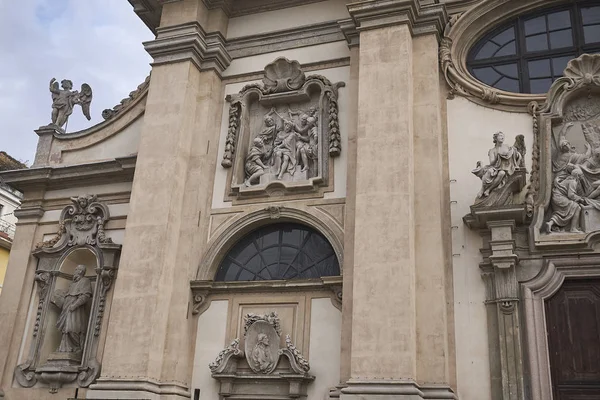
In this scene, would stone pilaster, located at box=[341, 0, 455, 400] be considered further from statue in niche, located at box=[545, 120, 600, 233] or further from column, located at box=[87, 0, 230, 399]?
column, located at box=[87, 0, 230, 399]

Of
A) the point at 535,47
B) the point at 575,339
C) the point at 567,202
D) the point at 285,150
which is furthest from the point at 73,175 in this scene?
the point at 575,339

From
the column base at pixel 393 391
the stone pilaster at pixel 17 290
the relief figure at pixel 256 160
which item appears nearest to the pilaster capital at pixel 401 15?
the relief figure at pixel 256 160

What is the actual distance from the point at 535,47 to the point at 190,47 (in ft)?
20.4

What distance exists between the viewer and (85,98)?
1532cm

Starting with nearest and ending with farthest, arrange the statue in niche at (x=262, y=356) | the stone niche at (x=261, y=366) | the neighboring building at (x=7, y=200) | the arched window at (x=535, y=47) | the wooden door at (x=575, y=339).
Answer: the wooden door at (x=575, y=339) → the stone niche at (x=261, y=366) → the statue in niche at (x=262, y=356) → the arched window at (x=535, y=47) → the neighboring building at (x=7, y=200)

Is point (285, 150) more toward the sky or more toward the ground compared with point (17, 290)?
more toward the sky

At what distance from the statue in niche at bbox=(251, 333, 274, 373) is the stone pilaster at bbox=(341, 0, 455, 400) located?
1.68 m

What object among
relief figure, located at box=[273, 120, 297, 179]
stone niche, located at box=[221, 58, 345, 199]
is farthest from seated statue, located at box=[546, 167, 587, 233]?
relief figure, located at box=[273, 120, 297, 179]

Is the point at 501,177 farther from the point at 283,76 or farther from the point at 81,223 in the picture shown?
the point at 81,223

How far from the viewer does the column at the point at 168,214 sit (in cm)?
1083

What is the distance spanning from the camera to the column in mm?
10828

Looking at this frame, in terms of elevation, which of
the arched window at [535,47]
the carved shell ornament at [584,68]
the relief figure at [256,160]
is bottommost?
the relief figure at [256,160]

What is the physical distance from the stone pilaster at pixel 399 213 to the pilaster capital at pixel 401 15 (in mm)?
17

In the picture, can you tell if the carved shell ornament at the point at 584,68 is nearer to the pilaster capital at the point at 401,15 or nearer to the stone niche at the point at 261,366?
the pilaster capital at the point at 401,15
